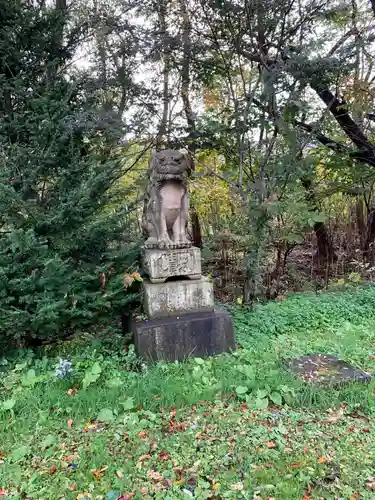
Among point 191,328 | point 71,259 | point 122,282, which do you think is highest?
point 71,259

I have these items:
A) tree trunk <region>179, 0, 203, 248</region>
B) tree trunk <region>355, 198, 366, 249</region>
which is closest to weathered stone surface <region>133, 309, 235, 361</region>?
tree trunk <region>179, 0, 203, 248</region>

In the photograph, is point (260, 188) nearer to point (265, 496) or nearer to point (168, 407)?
point (168, 407)

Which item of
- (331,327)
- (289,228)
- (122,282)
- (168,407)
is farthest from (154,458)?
(289,228)

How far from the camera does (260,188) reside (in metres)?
A: 4.52

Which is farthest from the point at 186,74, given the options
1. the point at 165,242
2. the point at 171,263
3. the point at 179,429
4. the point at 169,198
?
the point at 179,429

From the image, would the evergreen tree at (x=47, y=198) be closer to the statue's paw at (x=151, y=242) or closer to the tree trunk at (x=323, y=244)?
the statue's paw at (x=151, y=242)

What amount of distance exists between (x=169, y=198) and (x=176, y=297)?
104 cm

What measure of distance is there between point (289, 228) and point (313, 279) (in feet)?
7.73

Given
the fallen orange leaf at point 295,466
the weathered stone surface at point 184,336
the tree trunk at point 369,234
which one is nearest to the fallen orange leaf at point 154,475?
the fallen orange leaf at point 295,466

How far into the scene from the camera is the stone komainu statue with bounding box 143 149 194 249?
11.7 feet

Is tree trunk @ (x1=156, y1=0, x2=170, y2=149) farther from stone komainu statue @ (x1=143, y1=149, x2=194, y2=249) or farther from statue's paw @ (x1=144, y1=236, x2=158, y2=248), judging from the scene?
statue's paw @ (x1=144, y1=236, x2=158, y2=248)

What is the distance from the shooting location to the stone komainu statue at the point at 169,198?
3.57m

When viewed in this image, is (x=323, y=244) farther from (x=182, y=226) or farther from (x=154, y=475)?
(x=154, y=475)

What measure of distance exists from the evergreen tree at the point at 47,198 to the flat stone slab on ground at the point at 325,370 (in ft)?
5.90
